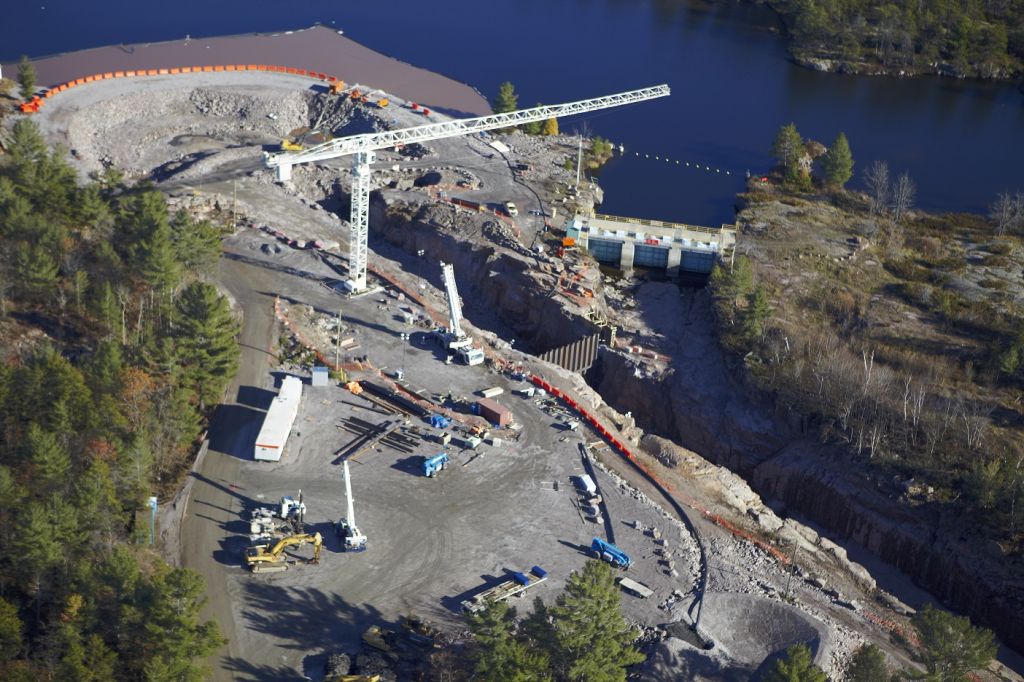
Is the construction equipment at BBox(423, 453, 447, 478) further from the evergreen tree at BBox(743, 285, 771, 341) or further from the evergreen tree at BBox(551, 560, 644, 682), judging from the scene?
the evergreen tree at BBox(743, 285, 771, 341)

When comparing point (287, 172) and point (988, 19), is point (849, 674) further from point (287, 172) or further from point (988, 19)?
point (988, 19)

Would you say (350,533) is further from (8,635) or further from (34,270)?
(34,270)

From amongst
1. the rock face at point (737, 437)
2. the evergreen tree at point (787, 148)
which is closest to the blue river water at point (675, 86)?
the evergreen tree at point (787, 148)

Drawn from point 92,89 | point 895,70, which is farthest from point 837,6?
point 92,89

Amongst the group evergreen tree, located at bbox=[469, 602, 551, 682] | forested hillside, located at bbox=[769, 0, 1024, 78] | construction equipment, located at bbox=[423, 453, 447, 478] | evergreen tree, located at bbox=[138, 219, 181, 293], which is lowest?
construction equipment, located at bbox=[423, 453, 447, 478]

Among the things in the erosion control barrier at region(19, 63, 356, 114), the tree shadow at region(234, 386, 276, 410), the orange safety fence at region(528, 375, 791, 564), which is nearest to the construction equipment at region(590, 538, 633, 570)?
the orange safety fence at region(528, 375, 791, 564)

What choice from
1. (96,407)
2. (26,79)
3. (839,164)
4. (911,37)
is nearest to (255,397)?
(96,407)
